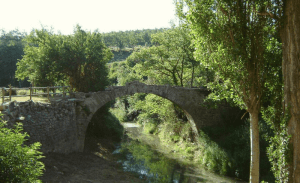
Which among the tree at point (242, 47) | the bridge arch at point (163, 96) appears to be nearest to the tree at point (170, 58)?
the bridge arch at point (163, 96)

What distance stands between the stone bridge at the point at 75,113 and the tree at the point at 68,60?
2.62m

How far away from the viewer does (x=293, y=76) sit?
572 centimetres

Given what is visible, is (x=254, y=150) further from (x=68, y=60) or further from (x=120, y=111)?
(x=120, y=111)

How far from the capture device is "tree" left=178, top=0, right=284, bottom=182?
24.1ft

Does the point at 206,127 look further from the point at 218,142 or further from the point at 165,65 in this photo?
the point at 165,65

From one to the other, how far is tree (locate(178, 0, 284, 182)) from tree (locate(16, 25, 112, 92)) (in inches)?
342

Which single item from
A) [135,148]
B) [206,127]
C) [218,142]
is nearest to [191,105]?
[206,127]

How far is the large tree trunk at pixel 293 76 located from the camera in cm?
566

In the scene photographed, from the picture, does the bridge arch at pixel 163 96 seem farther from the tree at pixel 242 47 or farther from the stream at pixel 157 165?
the tree at pixel 242 47

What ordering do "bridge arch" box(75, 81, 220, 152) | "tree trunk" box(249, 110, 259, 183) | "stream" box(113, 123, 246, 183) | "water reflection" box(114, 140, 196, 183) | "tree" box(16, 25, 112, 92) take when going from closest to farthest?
"tree trunk" box(249, 110, 259, 183) < "stream" box(113, 123, 246, 183) < "water reflection" box(114, 140, 196, 183) < "bridge arch" box(75, 81, 220, 152) < "tree" box(16, 25, 112, 92)

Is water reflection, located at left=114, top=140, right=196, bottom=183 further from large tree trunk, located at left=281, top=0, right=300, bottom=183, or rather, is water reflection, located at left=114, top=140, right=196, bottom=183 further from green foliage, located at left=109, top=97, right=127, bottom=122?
green foliage, located at left=109, top=97, right=127, bottom=122

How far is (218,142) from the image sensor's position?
13.1 metres

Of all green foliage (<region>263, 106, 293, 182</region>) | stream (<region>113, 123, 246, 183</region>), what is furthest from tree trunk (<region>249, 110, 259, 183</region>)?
stream (<region>113, 123, 246, 183</region>)

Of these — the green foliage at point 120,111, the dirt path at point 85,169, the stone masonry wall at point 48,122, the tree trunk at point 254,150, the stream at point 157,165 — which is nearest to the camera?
the tree trunk at point 254,150
